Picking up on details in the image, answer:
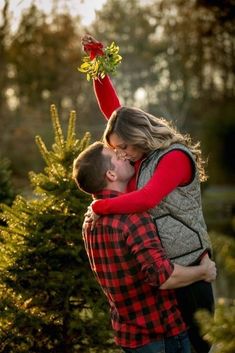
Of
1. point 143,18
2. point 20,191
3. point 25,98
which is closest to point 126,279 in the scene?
point 20,191

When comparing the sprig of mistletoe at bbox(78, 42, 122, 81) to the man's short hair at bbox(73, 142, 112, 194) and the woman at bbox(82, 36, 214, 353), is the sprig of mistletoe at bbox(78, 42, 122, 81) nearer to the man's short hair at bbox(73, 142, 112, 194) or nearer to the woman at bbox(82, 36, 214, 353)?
the woman at bbox(82, 36, 214, 353)

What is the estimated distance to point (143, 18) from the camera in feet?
193

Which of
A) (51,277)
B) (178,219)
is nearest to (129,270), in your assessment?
(178,219)

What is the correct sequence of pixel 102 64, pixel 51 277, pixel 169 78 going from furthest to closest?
1. pixel 169 78
2. pixel 51 277
3. pixel 102 64

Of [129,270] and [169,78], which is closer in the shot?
[129,270]

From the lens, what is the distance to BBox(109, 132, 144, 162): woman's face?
3.98 meters

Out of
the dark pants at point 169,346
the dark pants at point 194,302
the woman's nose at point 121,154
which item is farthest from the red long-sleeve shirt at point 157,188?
the dark pants at point 169,346

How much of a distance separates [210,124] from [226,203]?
6.71 meters

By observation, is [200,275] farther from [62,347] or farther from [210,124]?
[210,124]

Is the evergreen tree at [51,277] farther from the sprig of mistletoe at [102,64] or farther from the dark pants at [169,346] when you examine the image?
the dark pants at [169,346]

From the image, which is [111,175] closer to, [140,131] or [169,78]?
[140,131]

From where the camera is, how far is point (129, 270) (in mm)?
3912

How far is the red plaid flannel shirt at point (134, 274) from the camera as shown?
12.4 feet

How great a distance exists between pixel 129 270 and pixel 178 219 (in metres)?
0.34
